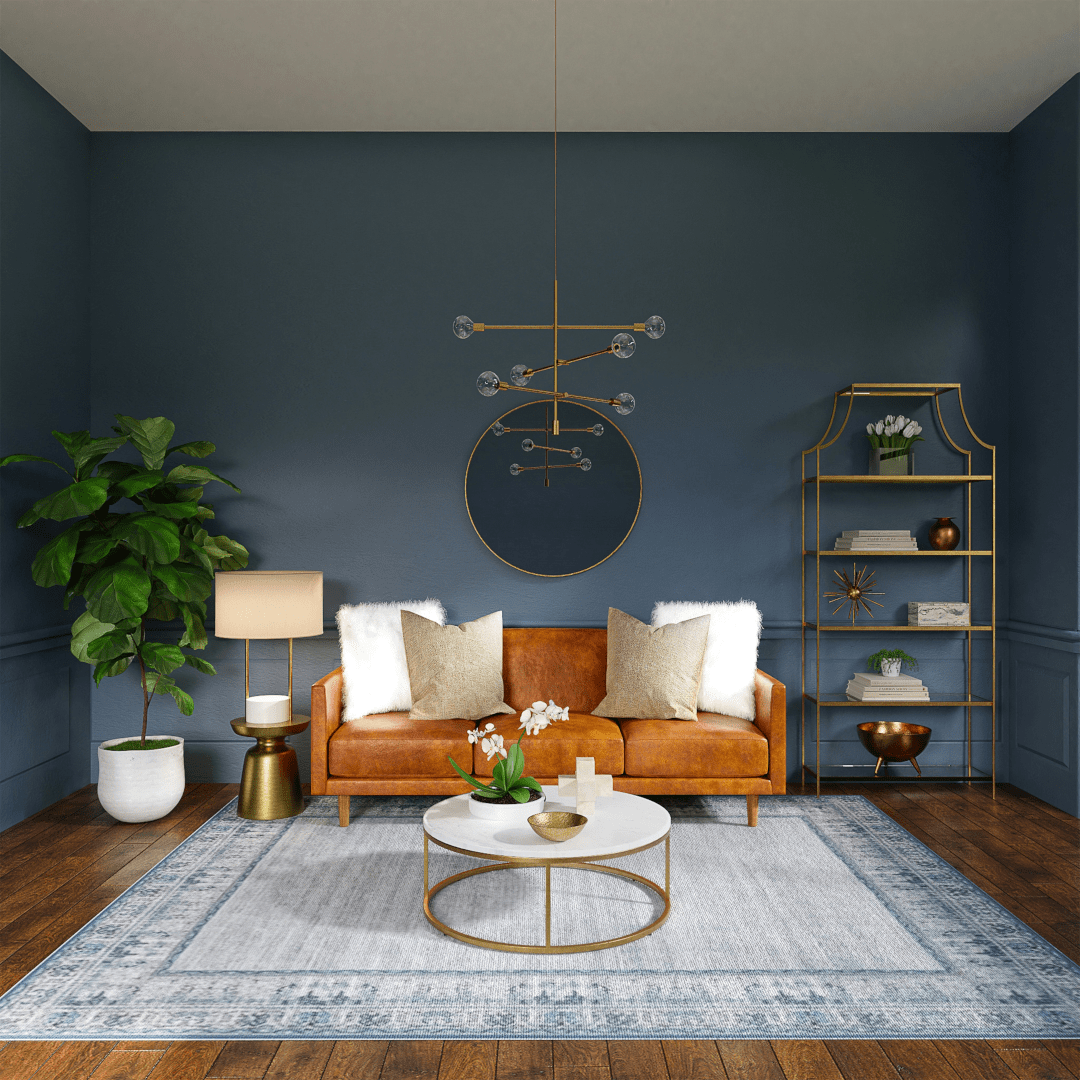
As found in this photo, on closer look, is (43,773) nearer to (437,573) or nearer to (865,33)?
(437,573)

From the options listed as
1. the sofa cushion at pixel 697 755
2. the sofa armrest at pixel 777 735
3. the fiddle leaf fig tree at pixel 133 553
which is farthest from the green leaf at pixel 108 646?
the sofa armrest at pixel 777 735

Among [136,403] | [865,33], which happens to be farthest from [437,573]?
[865,33]

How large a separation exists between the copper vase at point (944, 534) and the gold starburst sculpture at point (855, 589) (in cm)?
38

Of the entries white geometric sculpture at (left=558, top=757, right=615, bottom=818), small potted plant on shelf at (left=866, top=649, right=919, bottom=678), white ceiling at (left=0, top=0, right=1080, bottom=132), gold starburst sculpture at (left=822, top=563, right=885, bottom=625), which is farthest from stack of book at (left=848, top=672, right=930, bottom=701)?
white ceiling at (left=0, top=0, right=1080, bottom=132)

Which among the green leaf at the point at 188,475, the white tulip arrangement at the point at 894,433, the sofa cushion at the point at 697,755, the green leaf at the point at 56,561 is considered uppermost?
the white tulip arrangement at the point at 894,433

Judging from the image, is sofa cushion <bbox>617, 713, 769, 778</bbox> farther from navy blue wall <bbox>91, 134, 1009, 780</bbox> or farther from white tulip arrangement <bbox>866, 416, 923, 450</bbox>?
white tulip arrangement <bbox>866, 416, 923, 450</bbox>

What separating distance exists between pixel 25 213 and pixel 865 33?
3950mm

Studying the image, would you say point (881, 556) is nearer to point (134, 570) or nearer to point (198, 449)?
point (198, 449)

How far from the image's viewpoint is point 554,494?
180 inches

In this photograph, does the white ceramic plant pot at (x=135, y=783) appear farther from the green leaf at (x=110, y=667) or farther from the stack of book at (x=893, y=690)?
the stack of book at (x=893, y=690)

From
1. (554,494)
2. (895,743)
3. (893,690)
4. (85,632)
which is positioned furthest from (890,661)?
(85,632)

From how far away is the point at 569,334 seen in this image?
4.60 m

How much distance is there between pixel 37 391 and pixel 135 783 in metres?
1.96

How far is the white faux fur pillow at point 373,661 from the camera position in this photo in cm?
401
